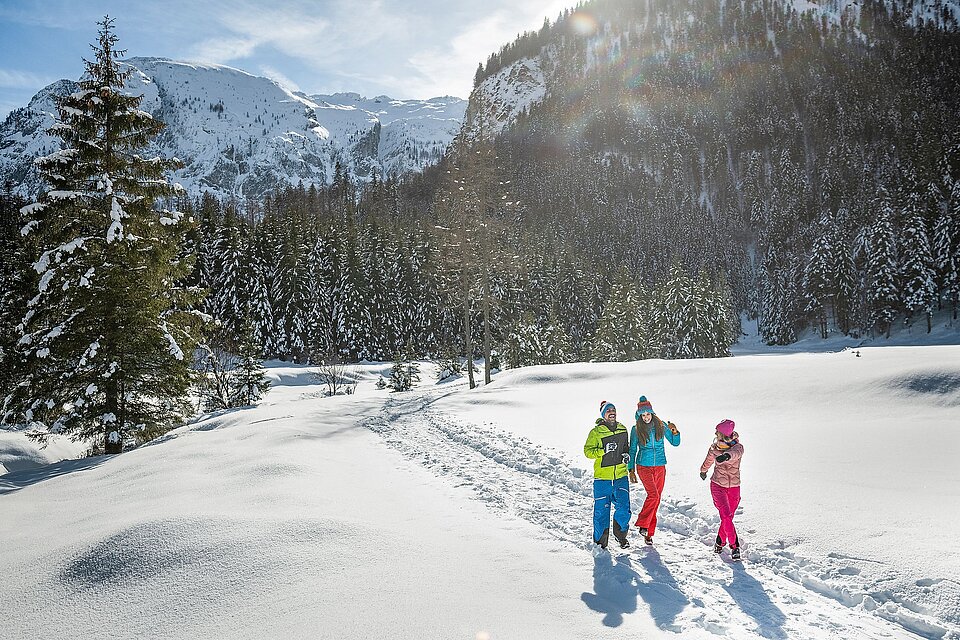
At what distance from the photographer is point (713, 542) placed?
6.77m

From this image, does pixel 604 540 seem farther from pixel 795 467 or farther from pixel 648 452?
pixel 795 467

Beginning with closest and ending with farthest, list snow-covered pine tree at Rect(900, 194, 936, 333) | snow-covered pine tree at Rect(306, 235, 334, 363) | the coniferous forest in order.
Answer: the coniferous forest < snow-covered pine tree at Rect(900, 194, 936, 333) < snow-covered pine tree at Rect(306, 235, 334, 363)

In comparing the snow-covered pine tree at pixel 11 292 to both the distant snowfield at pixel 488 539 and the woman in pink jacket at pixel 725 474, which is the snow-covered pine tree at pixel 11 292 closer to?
the distant snowfield at pixel 488 539

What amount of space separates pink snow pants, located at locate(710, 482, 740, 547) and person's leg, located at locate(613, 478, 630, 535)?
3.59ft

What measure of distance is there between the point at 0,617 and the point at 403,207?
389 ft

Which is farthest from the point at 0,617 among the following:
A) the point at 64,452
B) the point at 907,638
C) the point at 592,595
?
the point at 64,452

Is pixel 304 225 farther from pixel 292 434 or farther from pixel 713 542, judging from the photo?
pixel 713 542

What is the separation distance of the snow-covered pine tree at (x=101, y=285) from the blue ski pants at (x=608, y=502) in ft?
40.4

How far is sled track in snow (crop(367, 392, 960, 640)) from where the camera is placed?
4.71m

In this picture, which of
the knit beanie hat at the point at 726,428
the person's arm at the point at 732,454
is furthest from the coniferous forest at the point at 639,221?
the person's arm at the point at 732,454

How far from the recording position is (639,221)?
450ft

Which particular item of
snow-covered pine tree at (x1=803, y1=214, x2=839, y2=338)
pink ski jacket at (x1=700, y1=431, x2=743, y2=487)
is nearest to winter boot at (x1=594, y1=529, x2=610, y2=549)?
pink ski jacket at (x1=700, y1=431, x2=743, y2=487)

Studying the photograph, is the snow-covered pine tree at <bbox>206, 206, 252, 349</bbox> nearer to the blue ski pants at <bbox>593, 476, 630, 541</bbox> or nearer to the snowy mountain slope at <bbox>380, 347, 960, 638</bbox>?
the snowy mountain slope at <bbox>380, 347, 960, 638</bbox>

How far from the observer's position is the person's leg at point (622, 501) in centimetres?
669
